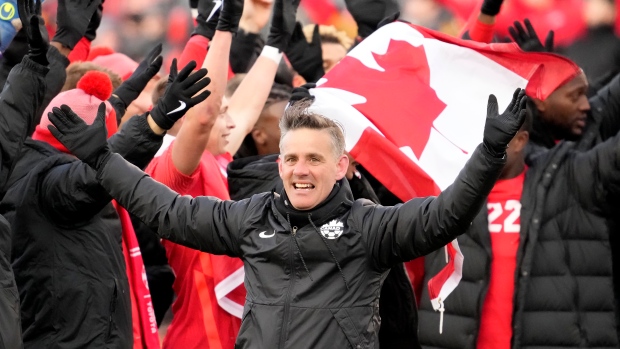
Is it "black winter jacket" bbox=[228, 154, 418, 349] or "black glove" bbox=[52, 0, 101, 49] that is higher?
"black glove" bbox=[52, 0, 101, 49]

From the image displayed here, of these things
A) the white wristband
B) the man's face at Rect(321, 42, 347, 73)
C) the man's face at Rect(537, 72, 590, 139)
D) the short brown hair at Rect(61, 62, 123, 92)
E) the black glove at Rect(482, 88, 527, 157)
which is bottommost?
the black glove at Rect(482, 88, 527, 157)

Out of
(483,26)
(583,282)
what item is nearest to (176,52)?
(483,26)

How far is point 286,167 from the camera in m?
4.41

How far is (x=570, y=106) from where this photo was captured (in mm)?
6680

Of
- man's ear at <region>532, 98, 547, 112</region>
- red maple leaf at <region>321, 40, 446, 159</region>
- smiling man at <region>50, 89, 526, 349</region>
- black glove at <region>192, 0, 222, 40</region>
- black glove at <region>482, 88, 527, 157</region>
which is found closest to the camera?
black glove at <region>482, 88, 527, 157</region>

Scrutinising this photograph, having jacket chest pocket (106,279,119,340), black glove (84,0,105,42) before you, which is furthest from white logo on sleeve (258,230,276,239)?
black glove (84,0,105,42)

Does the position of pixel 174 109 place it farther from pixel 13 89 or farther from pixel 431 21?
pixel 431 21

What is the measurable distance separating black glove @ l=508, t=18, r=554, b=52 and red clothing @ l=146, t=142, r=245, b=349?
7.46 ft

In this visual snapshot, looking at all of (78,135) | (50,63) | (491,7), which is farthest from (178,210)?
(491,7)

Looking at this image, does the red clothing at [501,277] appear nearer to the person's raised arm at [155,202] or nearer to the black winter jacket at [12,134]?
the person's raised arm at [155,202]

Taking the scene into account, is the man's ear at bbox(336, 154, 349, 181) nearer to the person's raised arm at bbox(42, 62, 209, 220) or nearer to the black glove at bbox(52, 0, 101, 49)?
the person's raised arm at bbox(42, 62, 209, 220)

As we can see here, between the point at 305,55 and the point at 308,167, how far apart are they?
335 cm

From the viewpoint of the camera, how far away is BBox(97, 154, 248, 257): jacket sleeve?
4.49 meters

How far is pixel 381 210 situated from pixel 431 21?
5.63 meters
